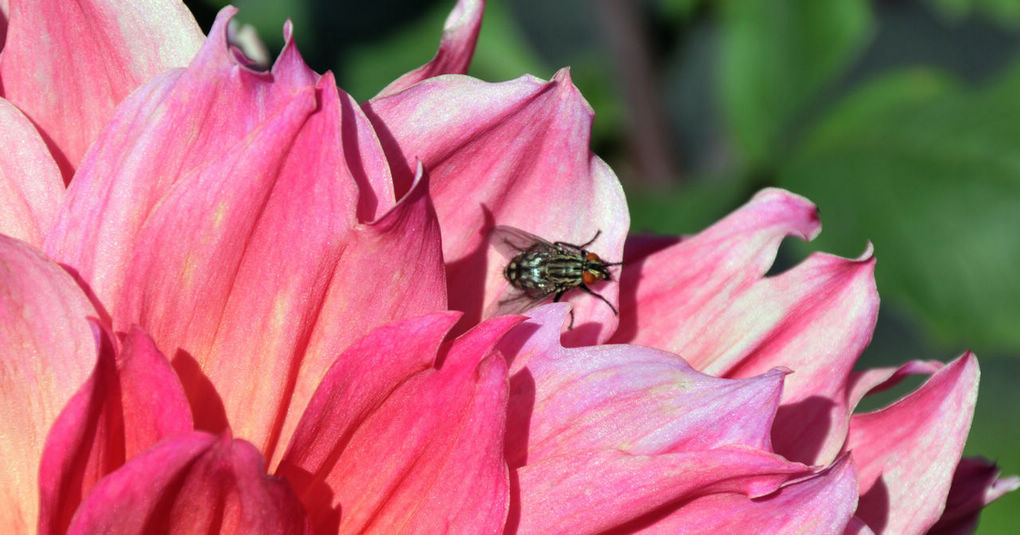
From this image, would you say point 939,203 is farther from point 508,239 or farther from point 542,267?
point 508,239

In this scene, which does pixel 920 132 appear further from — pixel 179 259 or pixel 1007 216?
pixel 179 259

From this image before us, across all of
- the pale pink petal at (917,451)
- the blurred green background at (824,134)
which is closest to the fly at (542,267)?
the pale pink petal at (917,451)

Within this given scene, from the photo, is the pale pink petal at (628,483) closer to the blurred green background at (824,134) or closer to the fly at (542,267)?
the fly at (542,267)

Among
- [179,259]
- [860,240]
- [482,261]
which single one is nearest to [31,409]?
[179,259]

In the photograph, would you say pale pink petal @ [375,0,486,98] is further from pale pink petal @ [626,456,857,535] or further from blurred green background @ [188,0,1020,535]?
blurred green background @ [188,0,1020,535]

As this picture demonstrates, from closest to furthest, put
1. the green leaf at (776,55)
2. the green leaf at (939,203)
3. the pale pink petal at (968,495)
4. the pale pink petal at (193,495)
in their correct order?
1. the pale pink petal at (193,495)
2. the pale pink petal at (968,495)
3. the green leaf at (939,203)
4. the green leaf at (776,55)

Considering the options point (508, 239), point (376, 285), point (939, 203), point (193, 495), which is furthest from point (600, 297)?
point (939, 203)

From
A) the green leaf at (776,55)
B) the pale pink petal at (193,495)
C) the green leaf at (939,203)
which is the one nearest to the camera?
the pale pink petal at (193,495)
